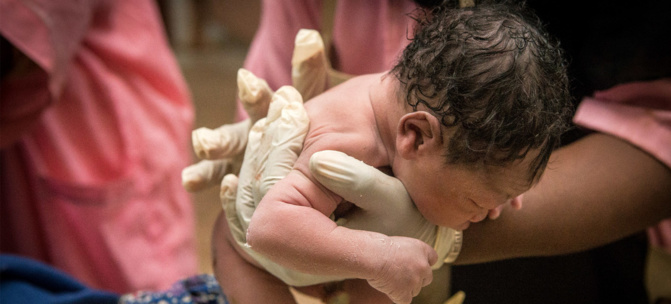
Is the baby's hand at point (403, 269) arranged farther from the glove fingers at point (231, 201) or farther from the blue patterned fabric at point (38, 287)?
the blue patterned fabric at point (38, 287)

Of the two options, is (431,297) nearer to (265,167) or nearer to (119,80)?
(265,167)

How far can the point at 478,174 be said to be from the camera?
410 millimetres

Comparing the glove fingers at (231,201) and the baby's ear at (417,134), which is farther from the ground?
the baby's ear at (417,134)

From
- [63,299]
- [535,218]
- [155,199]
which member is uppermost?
[535,218]

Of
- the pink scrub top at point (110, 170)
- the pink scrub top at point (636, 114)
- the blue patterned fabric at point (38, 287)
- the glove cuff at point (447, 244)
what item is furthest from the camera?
the pink scrub top at point (110, 170)

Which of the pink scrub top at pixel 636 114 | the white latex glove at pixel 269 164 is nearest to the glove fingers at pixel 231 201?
the white latex glove at pixel 269 164

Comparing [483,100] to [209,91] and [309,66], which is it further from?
[209,91]

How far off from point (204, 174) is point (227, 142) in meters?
0.04

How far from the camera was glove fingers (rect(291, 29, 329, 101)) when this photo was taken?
0.50 metres

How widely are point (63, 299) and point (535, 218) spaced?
0.59 m

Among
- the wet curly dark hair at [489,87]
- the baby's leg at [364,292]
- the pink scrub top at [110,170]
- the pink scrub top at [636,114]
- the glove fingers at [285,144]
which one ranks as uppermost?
the wet curly dark hair at [489,87]

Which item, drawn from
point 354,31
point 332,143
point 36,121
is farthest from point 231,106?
point 36,121

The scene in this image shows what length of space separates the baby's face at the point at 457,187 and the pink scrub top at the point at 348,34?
0.12 metres

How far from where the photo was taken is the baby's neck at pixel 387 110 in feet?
1.42
